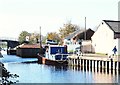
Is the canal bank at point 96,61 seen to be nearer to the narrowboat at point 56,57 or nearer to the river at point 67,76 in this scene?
the river at point 67,76

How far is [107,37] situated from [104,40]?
1.34m

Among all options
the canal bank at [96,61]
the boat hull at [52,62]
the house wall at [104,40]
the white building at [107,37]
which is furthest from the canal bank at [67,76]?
the house wall at [104,40]

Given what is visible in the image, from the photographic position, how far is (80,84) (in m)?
31.9

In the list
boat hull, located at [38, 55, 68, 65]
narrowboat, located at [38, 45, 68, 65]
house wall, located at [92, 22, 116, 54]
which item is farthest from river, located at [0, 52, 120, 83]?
house wall, located at [92, 22, 116, 54]

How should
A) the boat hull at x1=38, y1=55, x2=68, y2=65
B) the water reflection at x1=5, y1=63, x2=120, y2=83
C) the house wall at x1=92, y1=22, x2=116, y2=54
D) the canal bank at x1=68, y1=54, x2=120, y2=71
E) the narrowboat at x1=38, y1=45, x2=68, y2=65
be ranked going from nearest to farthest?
the water reflection at x1=5, y1=63, x2=120, y2=83 < the canal bank at x1=68, y1=54, x2=120, y2=71 < the boat hull at x1=38, y1=55, x2=68, y2=65 < the narrowboat at x1=38, y1=45, x2=68, y2=65 < the house wall at x1=92, y1=22, x2=116, y2=54

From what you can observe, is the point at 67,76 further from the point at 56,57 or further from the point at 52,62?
the point at 56,57

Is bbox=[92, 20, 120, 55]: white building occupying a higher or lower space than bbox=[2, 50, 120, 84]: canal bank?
higher

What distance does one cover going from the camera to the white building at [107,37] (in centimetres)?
5984

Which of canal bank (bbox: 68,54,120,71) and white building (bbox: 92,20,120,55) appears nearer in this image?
canal bank (bbox: 68,54,120,71)

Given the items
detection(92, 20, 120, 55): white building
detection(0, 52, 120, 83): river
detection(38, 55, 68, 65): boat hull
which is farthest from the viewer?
detection(92, 20, 120, 55): white building

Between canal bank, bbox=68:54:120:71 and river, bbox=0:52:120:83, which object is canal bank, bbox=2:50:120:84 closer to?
river, bbox=0:52:120:83

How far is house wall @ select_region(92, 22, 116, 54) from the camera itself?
60.4 metres


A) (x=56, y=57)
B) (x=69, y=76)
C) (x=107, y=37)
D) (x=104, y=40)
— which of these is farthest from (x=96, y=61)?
(x=104, y=40)

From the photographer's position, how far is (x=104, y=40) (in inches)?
2499
